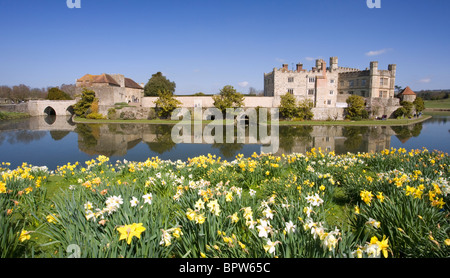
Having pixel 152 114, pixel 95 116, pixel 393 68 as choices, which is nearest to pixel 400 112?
pixel 393 68

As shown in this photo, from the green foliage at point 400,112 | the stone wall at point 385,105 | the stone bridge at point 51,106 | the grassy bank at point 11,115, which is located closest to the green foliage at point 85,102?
the stone bridge at point 51,106

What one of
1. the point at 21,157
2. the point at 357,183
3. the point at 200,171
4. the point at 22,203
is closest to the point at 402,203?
the point at 357,183

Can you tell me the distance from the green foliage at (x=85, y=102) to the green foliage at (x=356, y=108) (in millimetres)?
36089

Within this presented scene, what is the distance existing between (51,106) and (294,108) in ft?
131

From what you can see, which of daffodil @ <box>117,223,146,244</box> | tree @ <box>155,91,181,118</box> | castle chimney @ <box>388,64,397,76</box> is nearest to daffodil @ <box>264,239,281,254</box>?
daffodil @ <box>117,223,146,244</box>

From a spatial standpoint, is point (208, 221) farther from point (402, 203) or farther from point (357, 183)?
point (357, 183)

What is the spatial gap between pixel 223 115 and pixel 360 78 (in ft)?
74.7

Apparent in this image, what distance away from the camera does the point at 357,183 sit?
197 inches

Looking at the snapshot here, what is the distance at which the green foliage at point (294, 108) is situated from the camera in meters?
34.7

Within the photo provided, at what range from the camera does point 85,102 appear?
38.0 meters

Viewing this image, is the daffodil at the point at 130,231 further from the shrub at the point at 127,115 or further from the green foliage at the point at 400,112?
the green foliage at the point at 400,112

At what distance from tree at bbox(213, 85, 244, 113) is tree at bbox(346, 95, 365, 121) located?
14665mm

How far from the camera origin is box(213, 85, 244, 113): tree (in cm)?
3444

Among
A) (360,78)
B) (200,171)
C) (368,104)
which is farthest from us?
(360,78)
